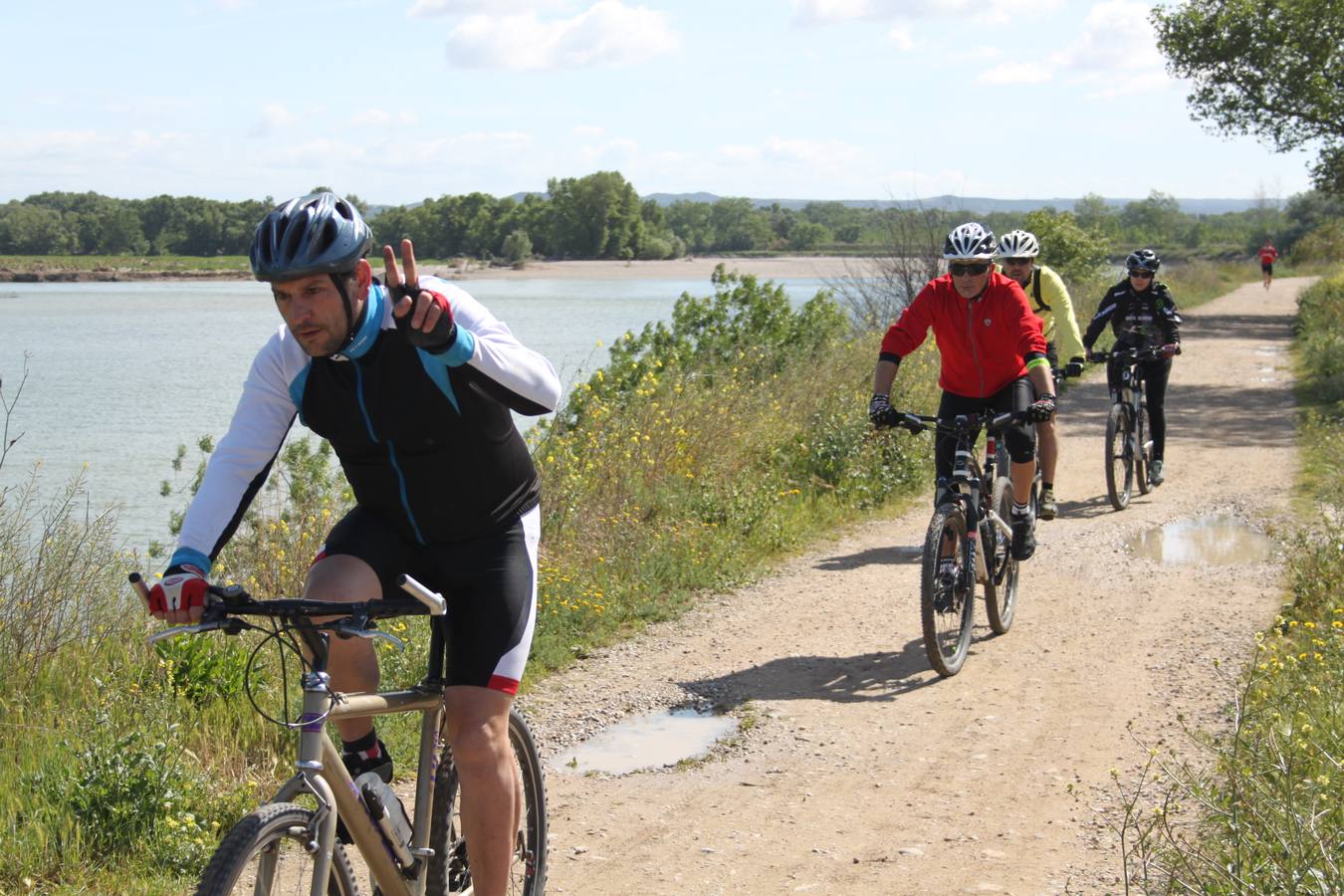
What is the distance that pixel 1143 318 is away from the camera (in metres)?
12.1

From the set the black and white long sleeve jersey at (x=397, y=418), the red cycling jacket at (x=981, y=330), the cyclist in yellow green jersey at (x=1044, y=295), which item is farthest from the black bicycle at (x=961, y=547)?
the black and white long sleeve jersey at (x=397, y=418)

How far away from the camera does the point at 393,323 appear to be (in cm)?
330

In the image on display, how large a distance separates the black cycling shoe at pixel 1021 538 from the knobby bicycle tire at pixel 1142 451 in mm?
4411

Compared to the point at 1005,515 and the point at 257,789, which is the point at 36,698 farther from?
the point at 1005,515

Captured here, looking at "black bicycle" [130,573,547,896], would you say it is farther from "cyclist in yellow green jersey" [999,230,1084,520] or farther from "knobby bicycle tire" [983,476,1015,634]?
"cyclist in yellow green jersey" [999,230,1084,520]

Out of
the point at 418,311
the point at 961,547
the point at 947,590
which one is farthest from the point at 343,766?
the point at 961,547

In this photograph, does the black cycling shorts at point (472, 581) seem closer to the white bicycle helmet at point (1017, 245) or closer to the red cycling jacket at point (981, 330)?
the red cycling jacket at point (981, 330)

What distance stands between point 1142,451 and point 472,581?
10014mm

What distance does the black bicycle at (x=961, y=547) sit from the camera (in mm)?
7070

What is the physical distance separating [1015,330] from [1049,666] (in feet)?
6.12

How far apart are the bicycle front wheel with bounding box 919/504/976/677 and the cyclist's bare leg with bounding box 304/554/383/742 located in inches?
159

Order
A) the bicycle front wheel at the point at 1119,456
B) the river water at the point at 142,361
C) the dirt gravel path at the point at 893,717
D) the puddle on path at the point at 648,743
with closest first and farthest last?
the dirt gravel path at the point at 893,717, the puddle on path at the point at 648,743, the bicycle front wheel at the point at 1119,456, the river water at the point at 142,361

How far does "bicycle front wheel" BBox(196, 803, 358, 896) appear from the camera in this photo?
2.65m

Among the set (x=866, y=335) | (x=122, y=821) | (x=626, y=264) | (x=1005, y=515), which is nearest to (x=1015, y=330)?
(x=1005, y=515)
